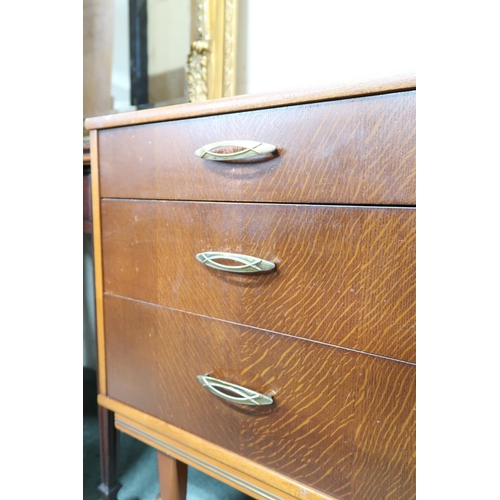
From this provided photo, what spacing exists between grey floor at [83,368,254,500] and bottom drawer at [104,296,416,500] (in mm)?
244

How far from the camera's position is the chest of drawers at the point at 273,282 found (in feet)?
1.45

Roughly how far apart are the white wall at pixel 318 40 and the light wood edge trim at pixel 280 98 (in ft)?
0.77

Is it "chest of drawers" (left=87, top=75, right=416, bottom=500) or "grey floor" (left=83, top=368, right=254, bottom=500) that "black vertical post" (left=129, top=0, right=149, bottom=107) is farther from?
"grey floor" (left=83, top=368, right=254, bottom=500)

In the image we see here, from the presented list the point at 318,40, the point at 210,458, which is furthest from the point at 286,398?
the point at 318,40

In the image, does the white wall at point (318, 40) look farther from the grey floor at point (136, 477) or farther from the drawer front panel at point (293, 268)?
the grey floor at point (136, 477)

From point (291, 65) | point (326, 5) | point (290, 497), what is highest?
point (326, 5)

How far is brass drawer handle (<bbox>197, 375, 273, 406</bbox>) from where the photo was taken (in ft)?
1.73

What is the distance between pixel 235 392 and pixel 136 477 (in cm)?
45

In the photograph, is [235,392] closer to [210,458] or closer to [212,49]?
[210,458]
